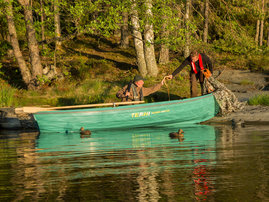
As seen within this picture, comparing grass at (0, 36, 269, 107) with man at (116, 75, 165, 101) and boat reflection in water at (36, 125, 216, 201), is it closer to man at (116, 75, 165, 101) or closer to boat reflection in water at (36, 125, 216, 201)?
man at (116, 75, 165, 101)

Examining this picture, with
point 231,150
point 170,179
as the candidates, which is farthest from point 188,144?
point 170,179

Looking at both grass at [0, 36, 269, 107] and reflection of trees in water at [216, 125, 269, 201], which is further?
grass at [0, 36, 269, 107]

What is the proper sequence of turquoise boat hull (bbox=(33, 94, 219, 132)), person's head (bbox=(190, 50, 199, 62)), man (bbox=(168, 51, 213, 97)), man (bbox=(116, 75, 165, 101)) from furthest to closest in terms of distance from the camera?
man (bbox=(168, 51, 213, 97))
person's head (bbox=(190, 50, 199, 62))
man (bbox=(116, 75, 165, 101))
turquoise boat hull (bbox=(33, 94, 219, 132))

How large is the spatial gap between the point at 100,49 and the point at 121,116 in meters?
17.3

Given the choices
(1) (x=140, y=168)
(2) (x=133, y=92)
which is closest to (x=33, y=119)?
(2) (x=133, y=92)

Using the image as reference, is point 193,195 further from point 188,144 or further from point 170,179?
point 188,144

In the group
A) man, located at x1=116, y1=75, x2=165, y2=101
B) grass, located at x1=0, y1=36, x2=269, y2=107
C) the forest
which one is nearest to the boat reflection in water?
man, located at x1=116, y1=75, x2=165, y2=101

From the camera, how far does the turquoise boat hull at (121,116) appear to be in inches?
619

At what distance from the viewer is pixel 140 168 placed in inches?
323

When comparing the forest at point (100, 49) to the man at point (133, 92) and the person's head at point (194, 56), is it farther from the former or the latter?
the man at point (133, 92)

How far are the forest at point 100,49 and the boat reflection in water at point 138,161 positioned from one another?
666 cm

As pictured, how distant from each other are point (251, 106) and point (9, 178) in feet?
41.1

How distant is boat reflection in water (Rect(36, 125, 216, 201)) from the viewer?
677 cm

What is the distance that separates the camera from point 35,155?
34.6 feet
